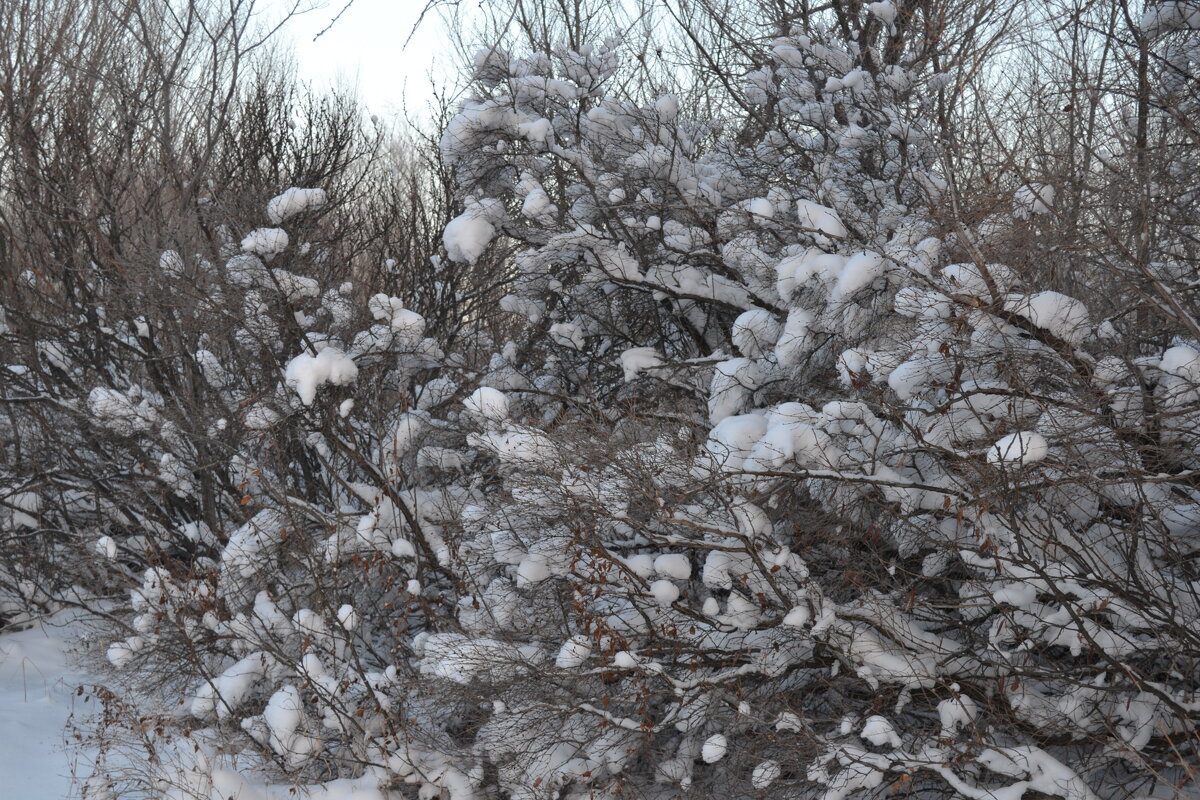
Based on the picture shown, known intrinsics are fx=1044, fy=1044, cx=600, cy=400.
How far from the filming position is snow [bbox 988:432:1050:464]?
14.0 ft

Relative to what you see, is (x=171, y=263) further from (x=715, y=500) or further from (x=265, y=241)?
(x=715, y=500)

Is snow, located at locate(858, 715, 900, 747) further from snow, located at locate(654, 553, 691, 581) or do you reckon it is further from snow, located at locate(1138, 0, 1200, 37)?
snow, located at locate(1138, 0, 1200, 37)

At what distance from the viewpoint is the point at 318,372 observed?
6.34m

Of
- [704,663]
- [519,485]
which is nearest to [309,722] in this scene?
[519,485]

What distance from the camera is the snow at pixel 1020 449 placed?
4258 millimetres

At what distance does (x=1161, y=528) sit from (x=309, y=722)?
4603mm

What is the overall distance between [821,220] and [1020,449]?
1.98 meters

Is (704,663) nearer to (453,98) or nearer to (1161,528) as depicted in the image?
(1161,528)

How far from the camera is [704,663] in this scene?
557 centimetres

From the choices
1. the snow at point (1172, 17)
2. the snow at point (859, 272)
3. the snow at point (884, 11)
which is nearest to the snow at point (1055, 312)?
the snow at point (859, 272)

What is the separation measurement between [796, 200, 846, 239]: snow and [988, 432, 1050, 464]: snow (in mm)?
1758

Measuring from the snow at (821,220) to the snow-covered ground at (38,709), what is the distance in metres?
5.50

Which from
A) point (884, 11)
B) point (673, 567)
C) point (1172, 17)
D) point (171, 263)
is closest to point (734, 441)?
point (673, 567)

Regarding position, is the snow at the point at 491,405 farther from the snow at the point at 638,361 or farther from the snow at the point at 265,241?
the snow at the point at 265,241
